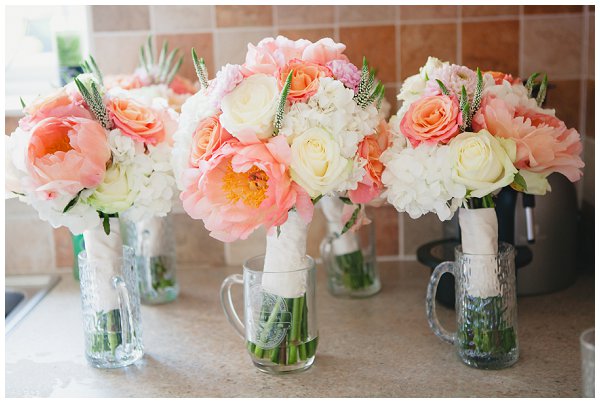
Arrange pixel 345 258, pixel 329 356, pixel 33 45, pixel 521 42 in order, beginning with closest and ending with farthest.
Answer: pixel 329 356
pixel 345 258
pixel 521 42
pixel 33 45

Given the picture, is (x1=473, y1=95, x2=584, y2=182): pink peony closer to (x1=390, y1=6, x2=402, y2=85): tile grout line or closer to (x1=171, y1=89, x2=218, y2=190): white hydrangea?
(x1=171, y1=89, x2=218, y2=190): white hydrangea

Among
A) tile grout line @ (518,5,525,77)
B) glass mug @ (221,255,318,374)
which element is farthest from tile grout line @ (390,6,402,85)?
glass mug @ (221,255,318,374)

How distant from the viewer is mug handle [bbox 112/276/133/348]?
3.92ft

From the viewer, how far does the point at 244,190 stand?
103 cm

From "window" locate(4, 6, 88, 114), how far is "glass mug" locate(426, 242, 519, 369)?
43.6 inches

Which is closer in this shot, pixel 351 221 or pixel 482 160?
pixel 482 160

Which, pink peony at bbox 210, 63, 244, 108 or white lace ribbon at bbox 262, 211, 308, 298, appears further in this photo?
white lace ribbon at bbox 262, 211, 308, 298

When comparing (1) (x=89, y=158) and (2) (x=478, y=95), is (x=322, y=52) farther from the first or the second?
(1) (x=89, y=158)

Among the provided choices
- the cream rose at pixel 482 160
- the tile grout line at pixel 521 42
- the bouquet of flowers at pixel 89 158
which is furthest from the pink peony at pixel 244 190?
the tile grout line at pixel 521 42

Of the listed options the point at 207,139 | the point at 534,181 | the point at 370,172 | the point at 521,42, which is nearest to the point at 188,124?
the point at 207,139

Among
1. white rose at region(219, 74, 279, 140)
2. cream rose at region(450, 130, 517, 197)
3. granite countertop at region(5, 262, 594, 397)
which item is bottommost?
granite countertop at region(5, 262, 594, 397)

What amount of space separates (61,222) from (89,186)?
0.08m

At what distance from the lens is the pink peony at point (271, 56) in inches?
41.7

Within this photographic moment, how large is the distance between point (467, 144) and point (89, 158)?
508 mm
